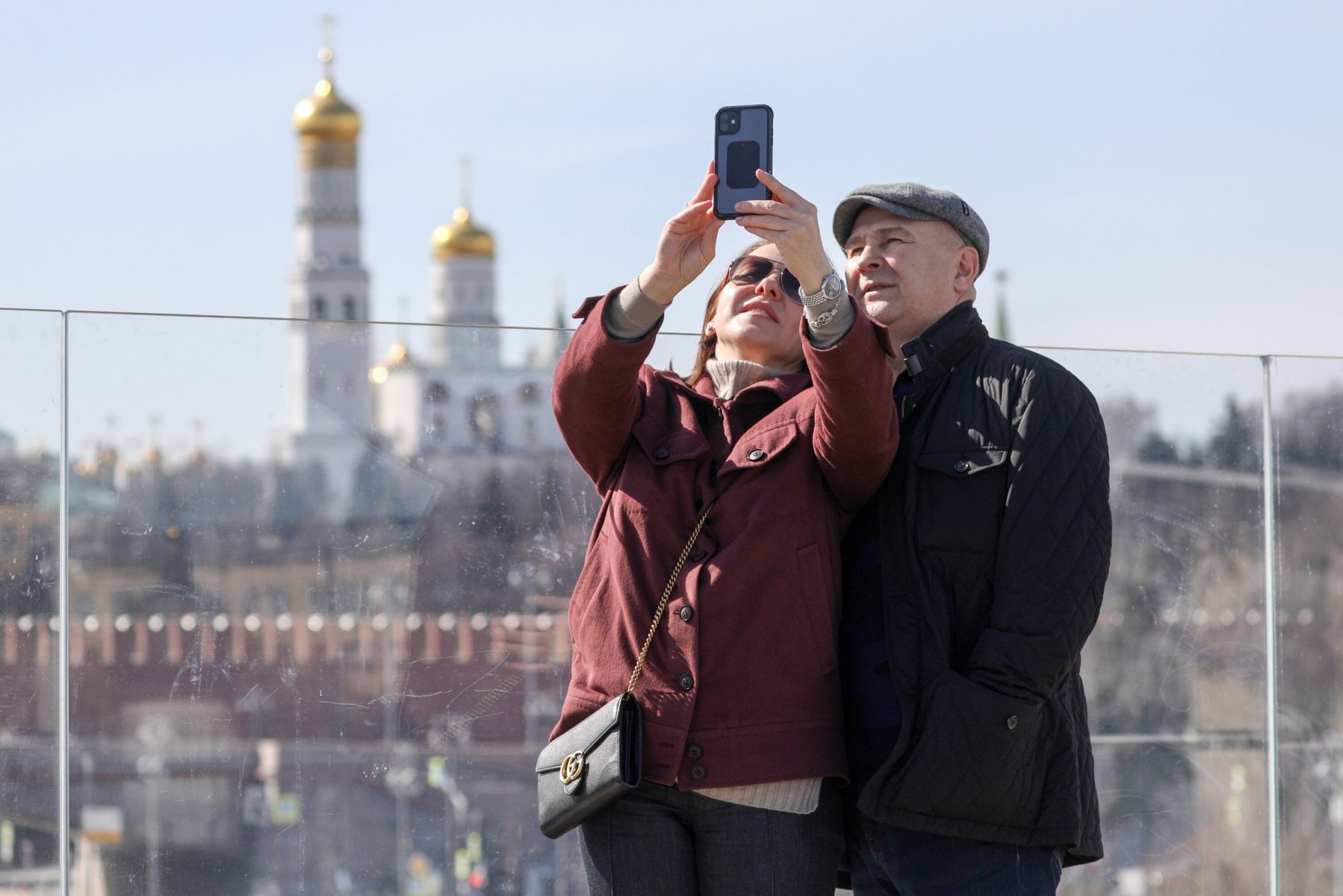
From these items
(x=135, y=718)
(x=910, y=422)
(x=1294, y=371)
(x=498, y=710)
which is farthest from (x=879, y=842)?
(x=1294, y=371)

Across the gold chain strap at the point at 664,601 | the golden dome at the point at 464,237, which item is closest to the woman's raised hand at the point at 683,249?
the gold chain strap at the point at 664,601

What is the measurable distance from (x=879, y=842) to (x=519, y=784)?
4.90 ft

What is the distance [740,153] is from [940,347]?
0.44 meters

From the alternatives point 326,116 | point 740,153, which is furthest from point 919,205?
point 326,116

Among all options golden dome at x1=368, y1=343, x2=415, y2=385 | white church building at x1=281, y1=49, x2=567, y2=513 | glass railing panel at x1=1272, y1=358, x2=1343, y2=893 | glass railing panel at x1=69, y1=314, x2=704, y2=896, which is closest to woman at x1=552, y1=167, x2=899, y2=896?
white church building at x1=281, y1=49, x2=567, y2=513

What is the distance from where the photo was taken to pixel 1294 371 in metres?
4.12

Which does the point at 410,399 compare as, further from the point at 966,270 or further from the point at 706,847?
the point at 706,847

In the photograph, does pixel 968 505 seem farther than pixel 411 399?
No

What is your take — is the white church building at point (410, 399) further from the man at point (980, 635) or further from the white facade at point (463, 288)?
the white facade at point (463, 288)

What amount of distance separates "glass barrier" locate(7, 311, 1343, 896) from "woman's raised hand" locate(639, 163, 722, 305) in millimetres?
1022

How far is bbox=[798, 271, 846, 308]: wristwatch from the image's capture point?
7.70ft

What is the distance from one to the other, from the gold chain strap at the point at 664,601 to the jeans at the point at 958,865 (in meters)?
0.40

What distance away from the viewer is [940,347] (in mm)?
2658

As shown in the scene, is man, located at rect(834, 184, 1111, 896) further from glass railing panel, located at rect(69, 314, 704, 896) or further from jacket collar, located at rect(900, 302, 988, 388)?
glass railing panel, located at rect(69, 314, 704, 896)
